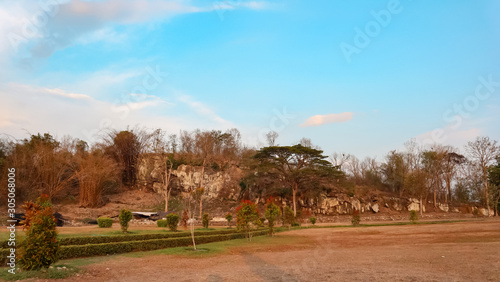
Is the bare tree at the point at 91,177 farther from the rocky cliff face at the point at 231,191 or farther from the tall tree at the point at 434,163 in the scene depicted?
the tall tree at the point at 434,163

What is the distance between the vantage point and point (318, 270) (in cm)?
907

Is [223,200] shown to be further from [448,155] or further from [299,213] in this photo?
[448,155]

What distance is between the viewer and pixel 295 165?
4262cm

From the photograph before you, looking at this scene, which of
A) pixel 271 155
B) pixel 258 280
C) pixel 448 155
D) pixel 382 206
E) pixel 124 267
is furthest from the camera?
pixel 448 155

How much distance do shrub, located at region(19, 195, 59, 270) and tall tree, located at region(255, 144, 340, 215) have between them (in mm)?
32481

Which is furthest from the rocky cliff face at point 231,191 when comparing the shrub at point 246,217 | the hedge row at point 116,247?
the hedge row at point 116,247

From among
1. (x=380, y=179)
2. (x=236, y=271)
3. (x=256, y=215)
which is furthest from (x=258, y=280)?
(x=380, y=179)

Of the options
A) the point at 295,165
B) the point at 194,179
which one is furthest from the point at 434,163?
the point at 194,179

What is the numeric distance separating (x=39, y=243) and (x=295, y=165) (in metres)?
36.2

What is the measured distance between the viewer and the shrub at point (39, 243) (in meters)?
8.20

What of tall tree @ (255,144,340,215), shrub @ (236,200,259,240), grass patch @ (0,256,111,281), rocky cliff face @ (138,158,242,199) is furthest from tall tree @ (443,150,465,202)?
grass patch @ (0,256,111,281)

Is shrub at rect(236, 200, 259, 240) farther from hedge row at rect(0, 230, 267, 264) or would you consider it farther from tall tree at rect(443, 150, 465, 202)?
tall tree at rect(443, 150, 465, 202)

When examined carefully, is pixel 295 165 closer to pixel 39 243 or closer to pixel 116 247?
pixel 116 247

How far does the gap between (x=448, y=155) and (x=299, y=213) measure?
1442 inches
